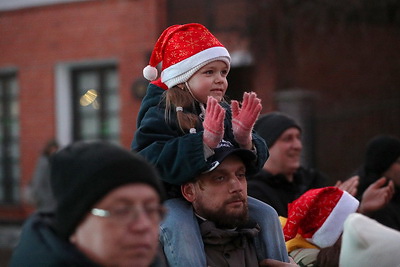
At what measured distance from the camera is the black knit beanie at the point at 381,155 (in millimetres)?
5098

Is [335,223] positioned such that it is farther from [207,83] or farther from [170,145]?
[170,145]

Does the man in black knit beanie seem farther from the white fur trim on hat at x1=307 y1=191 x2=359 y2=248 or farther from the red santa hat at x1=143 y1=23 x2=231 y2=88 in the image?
the white fur trim on hat at x1=307 y1=191 x2=359 y2=248

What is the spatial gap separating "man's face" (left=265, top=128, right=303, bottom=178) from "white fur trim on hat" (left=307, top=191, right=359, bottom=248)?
3.06 ft

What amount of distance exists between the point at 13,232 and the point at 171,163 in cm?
1102

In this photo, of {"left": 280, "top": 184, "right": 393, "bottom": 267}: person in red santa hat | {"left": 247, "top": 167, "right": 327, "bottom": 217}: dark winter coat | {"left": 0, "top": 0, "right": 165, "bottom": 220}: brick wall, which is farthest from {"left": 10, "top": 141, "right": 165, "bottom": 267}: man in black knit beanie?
{"left": 0, "top": 0, "right": 165, "bottom": 220}: brick wall

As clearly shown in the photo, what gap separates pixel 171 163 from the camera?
2.76 meters

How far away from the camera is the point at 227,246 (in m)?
2.78

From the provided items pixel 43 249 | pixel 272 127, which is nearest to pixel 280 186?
pixel 272 127

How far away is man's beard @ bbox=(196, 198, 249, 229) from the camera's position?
→ 277 centimetres

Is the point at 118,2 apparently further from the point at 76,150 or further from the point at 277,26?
the point at 76,150

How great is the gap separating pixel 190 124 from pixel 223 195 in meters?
0.32

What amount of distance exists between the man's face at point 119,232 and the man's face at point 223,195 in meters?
0.84

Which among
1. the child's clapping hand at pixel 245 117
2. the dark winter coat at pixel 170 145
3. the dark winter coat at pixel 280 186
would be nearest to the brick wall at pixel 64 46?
the dark winter coat at pixel 280 186

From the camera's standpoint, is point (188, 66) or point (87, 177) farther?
point (188, 66)
